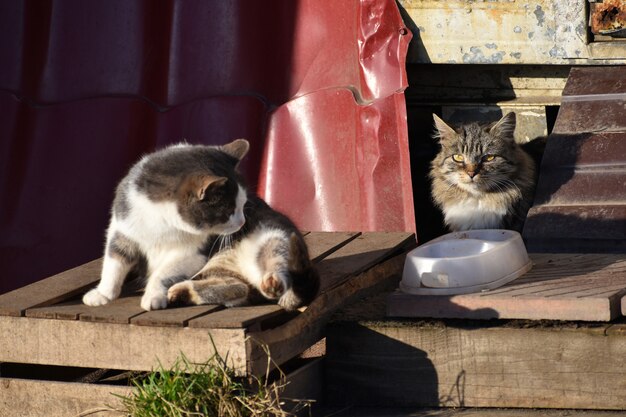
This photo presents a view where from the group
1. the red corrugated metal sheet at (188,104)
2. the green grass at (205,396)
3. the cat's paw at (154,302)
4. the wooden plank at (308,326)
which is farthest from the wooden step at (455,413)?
the red corrugated metal sheet at (188,104)

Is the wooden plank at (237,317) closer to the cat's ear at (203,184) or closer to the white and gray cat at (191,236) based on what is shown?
the white and gray cat at (191,236)

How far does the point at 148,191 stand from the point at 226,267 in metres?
0.41

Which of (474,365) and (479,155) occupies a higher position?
(479,155)

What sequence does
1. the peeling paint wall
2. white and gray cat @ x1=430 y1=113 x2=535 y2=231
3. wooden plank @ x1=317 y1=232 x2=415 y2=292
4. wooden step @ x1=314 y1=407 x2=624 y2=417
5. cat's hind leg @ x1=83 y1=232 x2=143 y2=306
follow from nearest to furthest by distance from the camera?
wooden step @ x1=314 y1=407 x2=624 y2=417, cat's hind leg @ x1=83 y1=232 x2=143 y2=306, wooden plank @ x1=317 y1=232 x2=415 y2=292, the peeling paint wall, white and gray cat @ x1=430 y1=113 x2=535 y2=231

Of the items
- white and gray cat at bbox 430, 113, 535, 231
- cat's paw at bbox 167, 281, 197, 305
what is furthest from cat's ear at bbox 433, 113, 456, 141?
cat's paw at bbox 167, 281, 197, 305

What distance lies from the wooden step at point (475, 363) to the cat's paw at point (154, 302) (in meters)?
0.64

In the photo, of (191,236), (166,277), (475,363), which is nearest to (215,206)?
(191,236)

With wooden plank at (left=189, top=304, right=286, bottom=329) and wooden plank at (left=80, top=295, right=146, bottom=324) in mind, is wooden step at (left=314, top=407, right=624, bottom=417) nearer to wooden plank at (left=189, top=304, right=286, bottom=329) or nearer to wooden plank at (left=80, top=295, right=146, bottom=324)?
wooden plank at (left=189, top=304, right=286, bottom=329)

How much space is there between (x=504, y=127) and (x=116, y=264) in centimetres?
254

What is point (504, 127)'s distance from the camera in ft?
18.3

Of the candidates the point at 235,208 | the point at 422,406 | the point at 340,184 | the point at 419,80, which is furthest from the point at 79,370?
the point at 419,80

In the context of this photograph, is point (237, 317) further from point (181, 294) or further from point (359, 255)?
point (359, 255)

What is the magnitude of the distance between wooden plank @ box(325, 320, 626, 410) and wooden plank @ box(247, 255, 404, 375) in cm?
9

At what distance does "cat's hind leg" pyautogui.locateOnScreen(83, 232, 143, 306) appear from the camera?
153 inches
